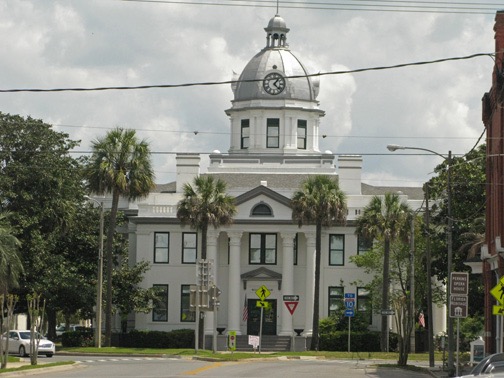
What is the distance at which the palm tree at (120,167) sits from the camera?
69188 mm

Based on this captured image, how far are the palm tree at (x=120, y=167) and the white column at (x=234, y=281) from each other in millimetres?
12895

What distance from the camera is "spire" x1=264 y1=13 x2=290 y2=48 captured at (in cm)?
9575

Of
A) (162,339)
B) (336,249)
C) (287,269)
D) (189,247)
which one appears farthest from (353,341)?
(189,247)

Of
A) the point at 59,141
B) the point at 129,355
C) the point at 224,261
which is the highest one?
the point at 59,141

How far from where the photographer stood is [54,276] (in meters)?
73.5

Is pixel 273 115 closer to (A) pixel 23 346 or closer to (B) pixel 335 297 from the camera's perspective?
(B) pixel 335 297

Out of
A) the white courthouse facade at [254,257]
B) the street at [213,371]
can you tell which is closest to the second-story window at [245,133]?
the white courthouse facade at [254,257]

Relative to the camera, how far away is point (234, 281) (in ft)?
269

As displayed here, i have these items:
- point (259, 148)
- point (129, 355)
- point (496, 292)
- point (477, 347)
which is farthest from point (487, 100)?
point (259, 148)

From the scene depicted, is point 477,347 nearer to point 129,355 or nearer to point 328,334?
point 129,355

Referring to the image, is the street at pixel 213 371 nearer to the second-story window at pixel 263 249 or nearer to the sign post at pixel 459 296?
the sign post at pixel 459 296

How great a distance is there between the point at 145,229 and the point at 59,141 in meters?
12.3

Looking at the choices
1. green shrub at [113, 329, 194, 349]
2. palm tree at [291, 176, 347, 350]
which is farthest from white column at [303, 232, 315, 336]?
green shrub at [113, 329, 194, 349]

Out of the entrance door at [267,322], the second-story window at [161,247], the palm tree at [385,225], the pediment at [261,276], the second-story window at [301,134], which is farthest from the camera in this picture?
the second-story window at [301,134]
